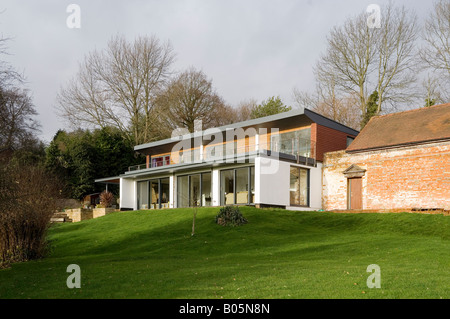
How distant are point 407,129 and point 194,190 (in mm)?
12796

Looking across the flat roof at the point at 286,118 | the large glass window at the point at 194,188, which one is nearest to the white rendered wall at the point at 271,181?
the flat roof at the point at 286,118

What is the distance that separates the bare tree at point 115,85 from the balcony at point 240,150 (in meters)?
7.74

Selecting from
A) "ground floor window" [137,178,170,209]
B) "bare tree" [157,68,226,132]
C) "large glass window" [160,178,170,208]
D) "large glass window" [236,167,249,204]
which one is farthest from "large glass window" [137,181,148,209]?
"bare tree" [157,68,226,132]

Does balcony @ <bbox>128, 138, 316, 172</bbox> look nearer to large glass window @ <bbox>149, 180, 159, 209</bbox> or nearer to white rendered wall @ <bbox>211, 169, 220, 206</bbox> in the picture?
white rendered wall @ <bbox>211, 169, 220, 206</bbox>

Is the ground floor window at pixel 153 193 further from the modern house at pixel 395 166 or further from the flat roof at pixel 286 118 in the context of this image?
the modern house at pixel 395 166

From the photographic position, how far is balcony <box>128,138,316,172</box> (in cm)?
2439

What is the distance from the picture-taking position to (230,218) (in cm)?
1773

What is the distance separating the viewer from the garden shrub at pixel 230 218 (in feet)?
57.8

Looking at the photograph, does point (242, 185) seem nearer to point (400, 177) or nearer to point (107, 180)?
point (400, 177)

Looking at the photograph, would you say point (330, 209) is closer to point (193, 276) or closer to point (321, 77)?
point (321, 77)

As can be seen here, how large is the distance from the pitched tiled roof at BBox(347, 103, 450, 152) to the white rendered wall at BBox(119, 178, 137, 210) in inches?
630

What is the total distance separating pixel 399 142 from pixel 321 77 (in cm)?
1508

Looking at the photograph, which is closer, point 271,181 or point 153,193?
point 271,181

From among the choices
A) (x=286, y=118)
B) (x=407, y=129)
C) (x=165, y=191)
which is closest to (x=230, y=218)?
(x=286, y=118)
